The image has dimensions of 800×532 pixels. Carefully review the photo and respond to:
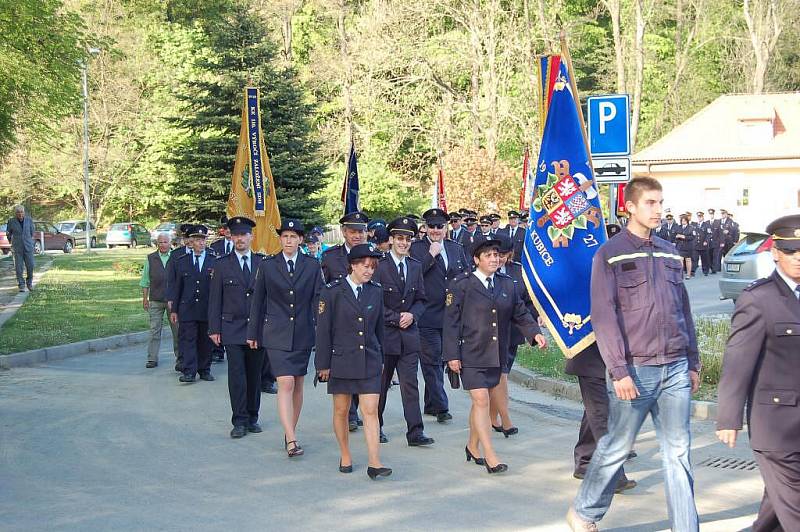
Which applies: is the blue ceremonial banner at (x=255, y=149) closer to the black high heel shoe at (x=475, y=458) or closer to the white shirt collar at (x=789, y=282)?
the black high heel shoe at (x=475, y=458)

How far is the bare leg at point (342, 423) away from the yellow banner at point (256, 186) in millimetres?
6565

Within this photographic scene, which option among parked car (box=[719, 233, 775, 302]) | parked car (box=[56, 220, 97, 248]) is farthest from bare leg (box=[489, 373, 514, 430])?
parked car (box=[56, 220, 97, 248])

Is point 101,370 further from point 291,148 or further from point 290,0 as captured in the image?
point 290,0

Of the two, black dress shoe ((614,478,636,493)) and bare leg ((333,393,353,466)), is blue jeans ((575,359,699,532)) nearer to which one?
black dress shoe ((614,478,636,493))

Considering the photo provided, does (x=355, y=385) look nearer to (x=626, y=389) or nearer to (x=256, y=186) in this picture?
(x=626, y=389)

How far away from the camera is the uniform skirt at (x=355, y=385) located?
8.10 m

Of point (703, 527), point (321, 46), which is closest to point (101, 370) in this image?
point (703, 527)

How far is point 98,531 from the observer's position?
652 cm

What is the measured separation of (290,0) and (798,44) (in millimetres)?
30334

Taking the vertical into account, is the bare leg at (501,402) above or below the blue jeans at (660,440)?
below

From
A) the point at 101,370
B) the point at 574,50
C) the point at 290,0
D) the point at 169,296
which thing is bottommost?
the point at 101,370

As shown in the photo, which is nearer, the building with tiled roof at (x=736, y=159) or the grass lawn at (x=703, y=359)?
the grass lawn at (x=703, y=359)

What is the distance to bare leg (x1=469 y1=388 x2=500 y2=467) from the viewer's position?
7.89 meters

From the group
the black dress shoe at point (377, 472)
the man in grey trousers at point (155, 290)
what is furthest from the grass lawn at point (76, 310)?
the black dress shoe at point (377, 472)
